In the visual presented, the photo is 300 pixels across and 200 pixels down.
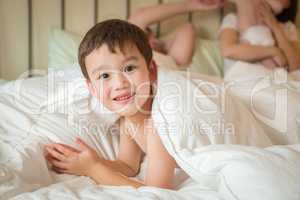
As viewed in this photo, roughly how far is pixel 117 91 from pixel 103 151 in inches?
9.0

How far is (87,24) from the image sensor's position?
1.81m

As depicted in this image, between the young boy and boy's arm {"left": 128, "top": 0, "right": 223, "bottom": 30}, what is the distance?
65 cm

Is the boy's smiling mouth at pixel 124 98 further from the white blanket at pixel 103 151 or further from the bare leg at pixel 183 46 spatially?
the bare leg at pixel 183 46

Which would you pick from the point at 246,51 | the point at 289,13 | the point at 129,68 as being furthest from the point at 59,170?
A: the point at 289,13

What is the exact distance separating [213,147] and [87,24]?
3.80 ft

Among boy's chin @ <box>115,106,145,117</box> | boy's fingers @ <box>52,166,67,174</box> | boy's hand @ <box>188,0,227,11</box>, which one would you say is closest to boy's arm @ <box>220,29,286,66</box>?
boy's hand @ <box>188,0,227,11</box>

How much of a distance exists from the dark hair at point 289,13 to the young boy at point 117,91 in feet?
3.55

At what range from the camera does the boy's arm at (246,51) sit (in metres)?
1.68

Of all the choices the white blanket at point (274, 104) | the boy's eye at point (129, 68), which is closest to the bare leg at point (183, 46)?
the white blanket at point (274, 104)

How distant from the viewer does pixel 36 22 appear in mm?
1771

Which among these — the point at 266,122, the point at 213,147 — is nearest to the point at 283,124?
the point at 266,122

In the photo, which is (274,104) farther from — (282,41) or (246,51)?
(282,41)

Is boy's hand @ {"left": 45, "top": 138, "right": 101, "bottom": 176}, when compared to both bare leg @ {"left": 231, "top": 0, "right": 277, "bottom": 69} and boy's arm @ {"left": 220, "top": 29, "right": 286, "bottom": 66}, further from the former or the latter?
bare leg @ {"left": 231, "top": 0, "right": 277, "bottom": 69}

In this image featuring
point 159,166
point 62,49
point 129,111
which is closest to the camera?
point 159,166
